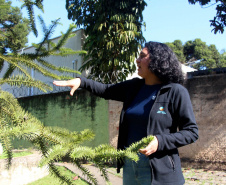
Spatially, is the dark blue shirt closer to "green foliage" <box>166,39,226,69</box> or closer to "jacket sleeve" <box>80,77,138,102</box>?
"jacket sleeve" <box>80,77,138,102</box>

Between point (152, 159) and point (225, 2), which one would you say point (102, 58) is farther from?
point (152, 159)

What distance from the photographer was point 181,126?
1851 mm

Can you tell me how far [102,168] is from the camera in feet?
4.05

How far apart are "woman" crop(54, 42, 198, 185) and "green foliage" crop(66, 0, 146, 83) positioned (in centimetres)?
531

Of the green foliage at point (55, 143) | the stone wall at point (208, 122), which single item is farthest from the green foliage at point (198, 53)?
the green foliage at point (55, 143)

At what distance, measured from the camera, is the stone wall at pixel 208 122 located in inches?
247

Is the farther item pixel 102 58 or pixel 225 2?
pixel 102 58

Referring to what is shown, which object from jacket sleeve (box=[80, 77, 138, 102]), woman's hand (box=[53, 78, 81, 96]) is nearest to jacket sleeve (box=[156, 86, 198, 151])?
jacket sleeve (box=[80, 77, 138, 102])

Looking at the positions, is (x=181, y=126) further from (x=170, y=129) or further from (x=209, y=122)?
(x=209, y=122)

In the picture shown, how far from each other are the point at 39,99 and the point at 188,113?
8224 mm

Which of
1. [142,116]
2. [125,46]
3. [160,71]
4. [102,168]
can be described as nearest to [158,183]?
[142,116]

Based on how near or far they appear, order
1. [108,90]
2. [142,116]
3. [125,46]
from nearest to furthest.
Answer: [142,116]
[108,90]
[125,46]

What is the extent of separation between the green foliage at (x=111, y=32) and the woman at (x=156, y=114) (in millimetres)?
5307

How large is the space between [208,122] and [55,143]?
19.4 ft
